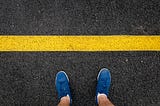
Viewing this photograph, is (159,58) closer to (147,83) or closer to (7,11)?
(147,83)

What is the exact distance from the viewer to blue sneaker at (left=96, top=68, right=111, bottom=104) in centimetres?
322

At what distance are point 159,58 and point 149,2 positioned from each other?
2.05 feet

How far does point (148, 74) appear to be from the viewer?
10.8 feet

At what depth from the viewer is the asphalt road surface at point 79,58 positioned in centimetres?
321

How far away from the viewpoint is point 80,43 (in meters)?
3.21

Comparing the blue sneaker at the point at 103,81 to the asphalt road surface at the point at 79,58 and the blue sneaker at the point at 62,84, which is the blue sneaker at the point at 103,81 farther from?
the blue sneaker at the point at 62,84

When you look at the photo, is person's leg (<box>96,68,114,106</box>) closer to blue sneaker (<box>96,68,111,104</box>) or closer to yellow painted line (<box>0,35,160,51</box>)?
blue sneaker (<box>96,68,111,104</box>)

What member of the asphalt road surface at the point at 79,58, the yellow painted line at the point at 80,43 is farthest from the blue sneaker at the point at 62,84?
the yellow painted line at the point at 80,43

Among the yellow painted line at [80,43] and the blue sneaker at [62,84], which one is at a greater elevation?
the yellow painted line at [80,43]

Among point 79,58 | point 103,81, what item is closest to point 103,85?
point 103,81

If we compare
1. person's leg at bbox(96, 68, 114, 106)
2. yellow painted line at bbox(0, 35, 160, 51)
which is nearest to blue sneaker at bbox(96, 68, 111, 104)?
person's leg at bbox(96, 68, 114, 106)

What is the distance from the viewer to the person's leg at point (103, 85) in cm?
320

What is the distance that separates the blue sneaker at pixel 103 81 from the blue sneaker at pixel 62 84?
0.34 metres

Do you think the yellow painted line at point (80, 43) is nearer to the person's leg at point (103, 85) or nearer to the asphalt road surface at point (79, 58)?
the asphalt road surface at point (79, 58)
